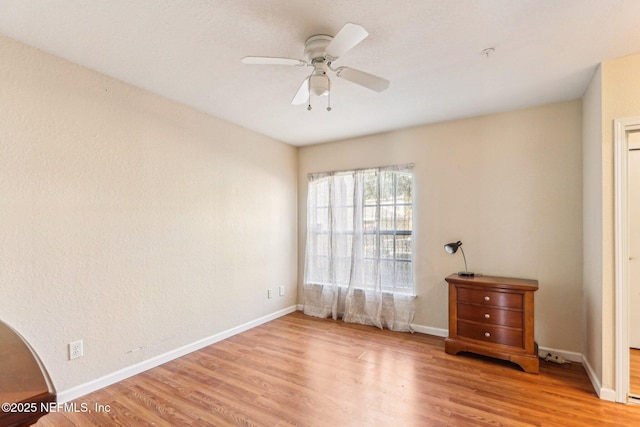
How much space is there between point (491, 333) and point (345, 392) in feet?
4.91

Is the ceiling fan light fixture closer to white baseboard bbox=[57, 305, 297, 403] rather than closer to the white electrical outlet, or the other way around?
the white electrical outlet

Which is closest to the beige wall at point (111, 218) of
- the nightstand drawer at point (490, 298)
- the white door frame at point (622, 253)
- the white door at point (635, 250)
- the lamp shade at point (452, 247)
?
the lamp shade at point (452, 247)

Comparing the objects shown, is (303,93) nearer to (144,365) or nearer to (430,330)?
(144,365)

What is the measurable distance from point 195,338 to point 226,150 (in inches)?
81.1

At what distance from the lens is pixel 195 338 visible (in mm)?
3146

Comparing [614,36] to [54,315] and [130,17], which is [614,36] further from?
[54,315]

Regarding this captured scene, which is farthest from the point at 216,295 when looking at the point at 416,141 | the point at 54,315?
the point at 416,141

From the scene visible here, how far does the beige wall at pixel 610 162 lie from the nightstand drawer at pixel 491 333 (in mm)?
600

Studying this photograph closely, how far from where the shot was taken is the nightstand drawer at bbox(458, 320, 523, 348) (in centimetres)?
273

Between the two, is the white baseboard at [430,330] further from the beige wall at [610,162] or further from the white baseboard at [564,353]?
the beige wall at [610,162]

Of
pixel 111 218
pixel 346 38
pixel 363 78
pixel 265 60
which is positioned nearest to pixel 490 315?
pixel 363 78

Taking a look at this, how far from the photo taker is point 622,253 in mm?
2146

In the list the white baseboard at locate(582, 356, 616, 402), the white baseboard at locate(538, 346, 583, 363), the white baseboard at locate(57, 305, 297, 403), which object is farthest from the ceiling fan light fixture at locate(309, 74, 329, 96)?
the white baseboard at locate(538, 346, 583, 363)

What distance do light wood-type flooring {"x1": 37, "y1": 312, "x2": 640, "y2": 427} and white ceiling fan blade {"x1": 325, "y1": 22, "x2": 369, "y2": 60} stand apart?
227 centimetres
